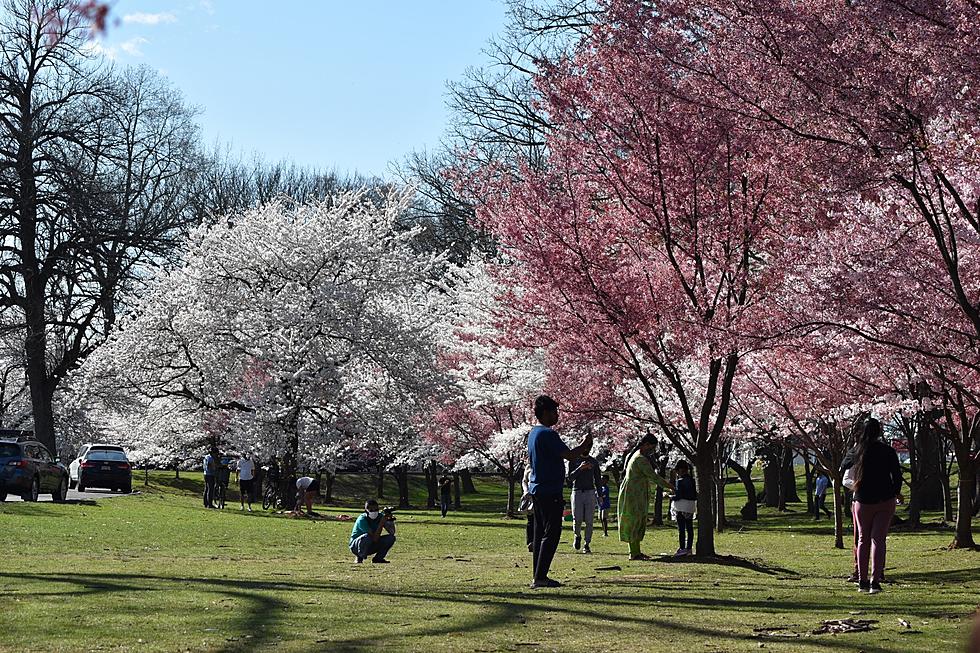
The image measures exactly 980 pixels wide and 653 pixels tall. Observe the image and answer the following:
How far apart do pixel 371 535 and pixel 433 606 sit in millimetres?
7262

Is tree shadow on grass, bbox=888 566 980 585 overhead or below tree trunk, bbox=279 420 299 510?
below

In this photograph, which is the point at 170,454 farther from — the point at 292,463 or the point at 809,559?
the point at 809,559

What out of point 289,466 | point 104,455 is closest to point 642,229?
point 289,466

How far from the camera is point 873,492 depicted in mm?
11766

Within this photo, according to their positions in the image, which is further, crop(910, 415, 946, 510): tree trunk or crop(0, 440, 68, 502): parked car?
crop(910, 415, 946, 510): tree trunk

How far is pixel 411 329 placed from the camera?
124 feet

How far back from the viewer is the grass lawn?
309 inches

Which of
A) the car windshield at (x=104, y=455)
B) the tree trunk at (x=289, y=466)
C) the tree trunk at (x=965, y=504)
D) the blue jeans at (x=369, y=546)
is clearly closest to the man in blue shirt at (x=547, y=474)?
the blue jeans at (x=369, y=546)

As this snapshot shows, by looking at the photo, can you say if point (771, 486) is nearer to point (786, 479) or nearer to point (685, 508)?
point (786, 479)

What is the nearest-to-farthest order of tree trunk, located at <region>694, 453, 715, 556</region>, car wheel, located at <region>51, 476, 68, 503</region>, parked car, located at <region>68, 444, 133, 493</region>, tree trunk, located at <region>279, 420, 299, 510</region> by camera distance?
tree trunk, located at <region>694, 453, 715, 556</region> → car wheel, located at <region>51, 476, 68, 503</region> → tree trunk, located at <region>279, 420, 299, 510</region> → parked car, located at <region>68, 444, 133, 493</region>

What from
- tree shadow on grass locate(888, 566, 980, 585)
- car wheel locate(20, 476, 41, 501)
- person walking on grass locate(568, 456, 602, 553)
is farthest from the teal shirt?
car wheel locate(20, 476, 41, 501)

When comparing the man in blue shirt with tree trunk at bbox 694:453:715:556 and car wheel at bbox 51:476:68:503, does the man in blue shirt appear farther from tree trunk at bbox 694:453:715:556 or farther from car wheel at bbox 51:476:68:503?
car wheel at bbox 51:476:68:503

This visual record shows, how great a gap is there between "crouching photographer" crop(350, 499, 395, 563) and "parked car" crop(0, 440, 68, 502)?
16.0 m

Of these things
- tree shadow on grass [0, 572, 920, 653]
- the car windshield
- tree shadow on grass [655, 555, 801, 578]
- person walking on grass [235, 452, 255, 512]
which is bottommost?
tree shadow on grass [655, 555, 801, 578]
